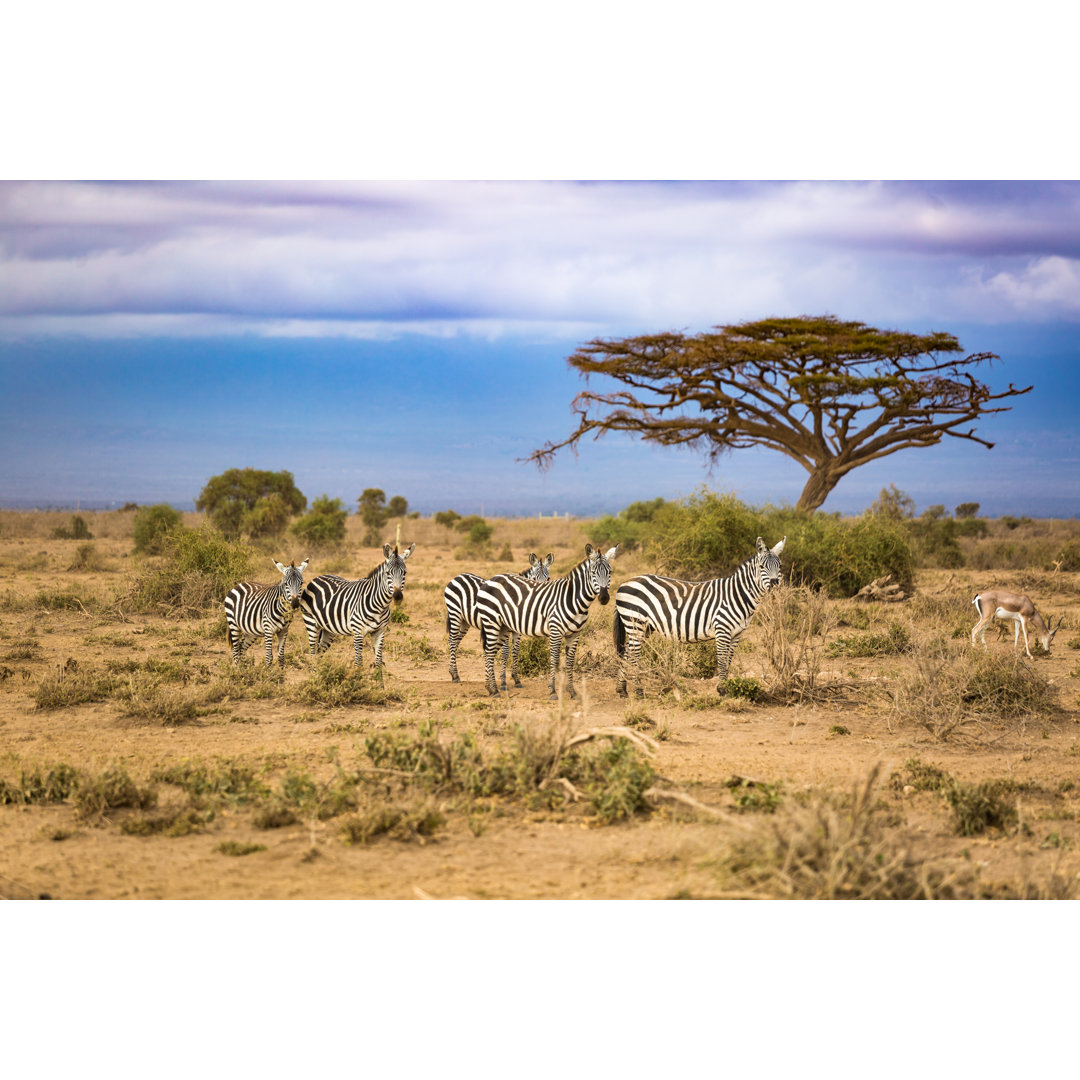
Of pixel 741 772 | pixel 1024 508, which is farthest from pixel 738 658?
pixel 1024 508

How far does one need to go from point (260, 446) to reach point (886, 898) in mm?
53027

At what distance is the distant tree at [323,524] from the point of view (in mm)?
28109

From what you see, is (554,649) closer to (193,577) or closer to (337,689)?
(337,689)

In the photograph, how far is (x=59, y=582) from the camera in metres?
19.2

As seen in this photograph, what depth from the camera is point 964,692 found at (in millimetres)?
8594

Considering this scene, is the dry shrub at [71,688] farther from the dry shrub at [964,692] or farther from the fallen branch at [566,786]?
the dry shrub at [964,692]

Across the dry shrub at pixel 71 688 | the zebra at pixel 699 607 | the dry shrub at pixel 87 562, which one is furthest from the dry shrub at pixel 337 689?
the dry shrub at pixel 87 562

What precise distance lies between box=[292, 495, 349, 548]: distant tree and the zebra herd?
56.7 ft

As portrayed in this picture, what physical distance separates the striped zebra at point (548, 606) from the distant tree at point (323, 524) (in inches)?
726

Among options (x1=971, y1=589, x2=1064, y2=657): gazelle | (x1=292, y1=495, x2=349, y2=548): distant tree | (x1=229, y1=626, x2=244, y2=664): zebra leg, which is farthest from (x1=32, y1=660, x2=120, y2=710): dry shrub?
(x1=292, y1=495, x2=349, y2=548): distant tree

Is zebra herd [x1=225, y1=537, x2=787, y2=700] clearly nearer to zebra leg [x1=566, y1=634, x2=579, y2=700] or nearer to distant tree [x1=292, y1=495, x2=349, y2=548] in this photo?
zebra leg [x1=566, y1=634, x2=579, y2=700]

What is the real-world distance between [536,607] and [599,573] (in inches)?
36.0

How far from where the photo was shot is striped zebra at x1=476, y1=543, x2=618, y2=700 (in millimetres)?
9148
